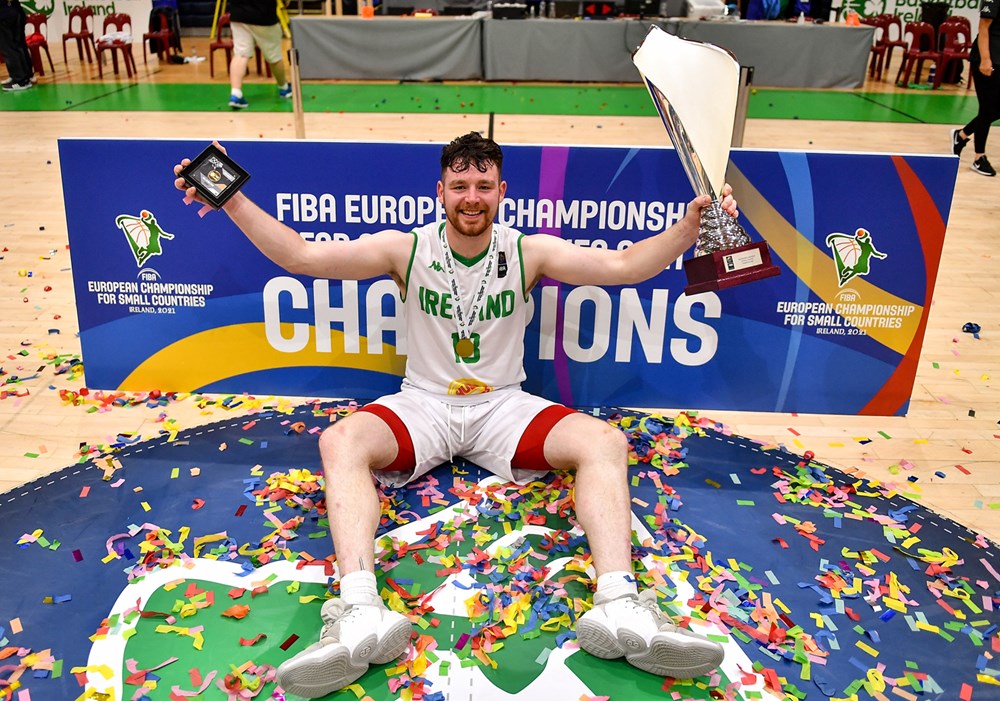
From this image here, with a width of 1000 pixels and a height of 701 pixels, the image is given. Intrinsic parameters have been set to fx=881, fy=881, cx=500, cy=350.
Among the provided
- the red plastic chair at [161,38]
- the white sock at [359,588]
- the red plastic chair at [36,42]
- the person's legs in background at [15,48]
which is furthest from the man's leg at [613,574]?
the red plastic chair at [161,38]

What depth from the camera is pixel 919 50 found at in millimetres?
11594

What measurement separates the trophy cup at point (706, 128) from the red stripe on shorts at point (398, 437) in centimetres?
109

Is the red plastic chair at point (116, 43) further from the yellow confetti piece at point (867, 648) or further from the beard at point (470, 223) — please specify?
the yellow confetti piece at point (867, 648)

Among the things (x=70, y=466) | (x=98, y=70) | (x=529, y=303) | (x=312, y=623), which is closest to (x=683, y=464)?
(x=529, y=303)

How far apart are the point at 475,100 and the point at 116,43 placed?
197 inches

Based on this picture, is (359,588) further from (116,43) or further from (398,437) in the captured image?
(116,43)

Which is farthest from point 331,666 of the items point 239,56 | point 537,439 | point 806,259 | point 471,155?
point 239,56

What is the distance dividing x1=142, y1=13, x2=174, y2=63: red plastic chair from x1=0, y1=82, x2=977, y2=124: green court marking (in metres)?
1.54

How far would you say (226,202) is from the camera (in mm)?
2895

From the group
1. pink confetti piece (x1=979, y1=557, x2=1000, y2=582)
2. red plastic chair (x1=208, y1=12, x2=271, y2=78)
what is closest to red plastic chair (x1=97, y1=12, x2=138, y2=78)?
red plastic chair (x1=208, y1=12, x2=271, y2=78)

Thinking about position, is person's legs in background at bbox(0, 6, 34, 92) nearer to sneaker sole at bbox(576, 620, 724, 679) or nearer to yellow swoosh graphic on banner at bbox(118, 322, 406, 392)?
yellow swoosh graphic on banner at bbox(118, 322, 406, 392)

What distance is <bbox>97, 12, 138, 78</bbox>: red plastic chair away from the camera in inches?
448

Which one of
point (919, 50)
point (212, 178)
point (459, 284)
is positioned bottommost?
point (459, 284)

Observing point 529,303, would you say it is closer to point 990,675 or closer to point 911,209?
point 911,209
